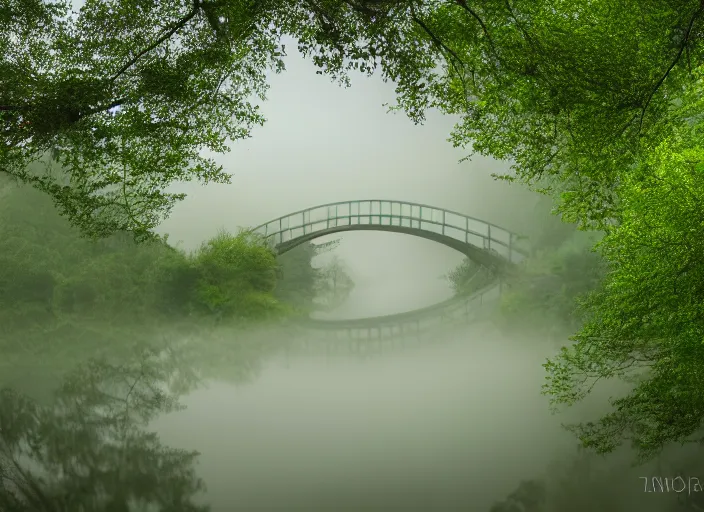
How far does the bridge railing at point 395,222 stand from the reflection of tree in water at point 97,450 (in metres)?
6.20

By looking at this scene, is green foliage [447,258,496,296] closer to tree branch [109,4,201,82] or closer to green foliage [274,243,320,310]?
green foliage [274,243,320,310]

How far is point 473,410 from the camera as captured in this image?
324 inches

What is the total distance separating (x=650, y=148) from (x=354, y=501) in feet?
13.7

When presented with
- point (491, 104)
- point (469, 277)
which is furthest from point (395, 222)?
point (491, 104)

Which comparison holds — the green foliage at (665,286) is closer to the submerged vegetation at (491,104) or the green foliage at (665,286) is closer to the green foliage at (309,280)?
the submerged vegetation at (491,104)

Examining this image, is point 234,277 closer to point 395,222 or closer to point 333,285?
point 395,222

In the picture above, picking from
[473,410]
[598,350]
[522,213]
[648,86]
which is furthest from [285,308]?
[648,86]

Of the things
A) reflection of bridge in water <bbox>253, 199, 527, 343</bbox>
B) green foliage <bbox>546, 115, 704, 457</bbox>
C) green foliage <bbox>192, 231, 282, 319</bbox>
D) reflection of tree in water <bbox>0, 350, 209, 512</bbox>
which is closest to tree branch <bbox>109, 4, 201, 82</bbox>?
reflection of tree in water <bbox>0, 350, 209, 512</bbox>

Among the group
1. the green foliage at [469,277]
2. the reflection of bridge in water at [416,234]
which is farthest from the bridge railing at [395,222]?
the green foliage at [469,277]

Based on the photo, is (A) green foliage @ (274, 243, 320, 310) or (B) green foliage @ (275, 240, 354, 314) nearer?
(A) green foliage @ (274, 243, 320, 310)

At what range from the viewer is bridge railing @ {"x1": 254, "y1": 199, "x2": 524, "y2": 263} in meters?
15.3

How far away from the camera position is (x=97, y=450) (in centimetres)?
678

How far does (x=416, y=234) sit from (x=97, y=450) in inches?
405

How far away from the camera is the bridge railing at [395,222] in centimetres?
1532
